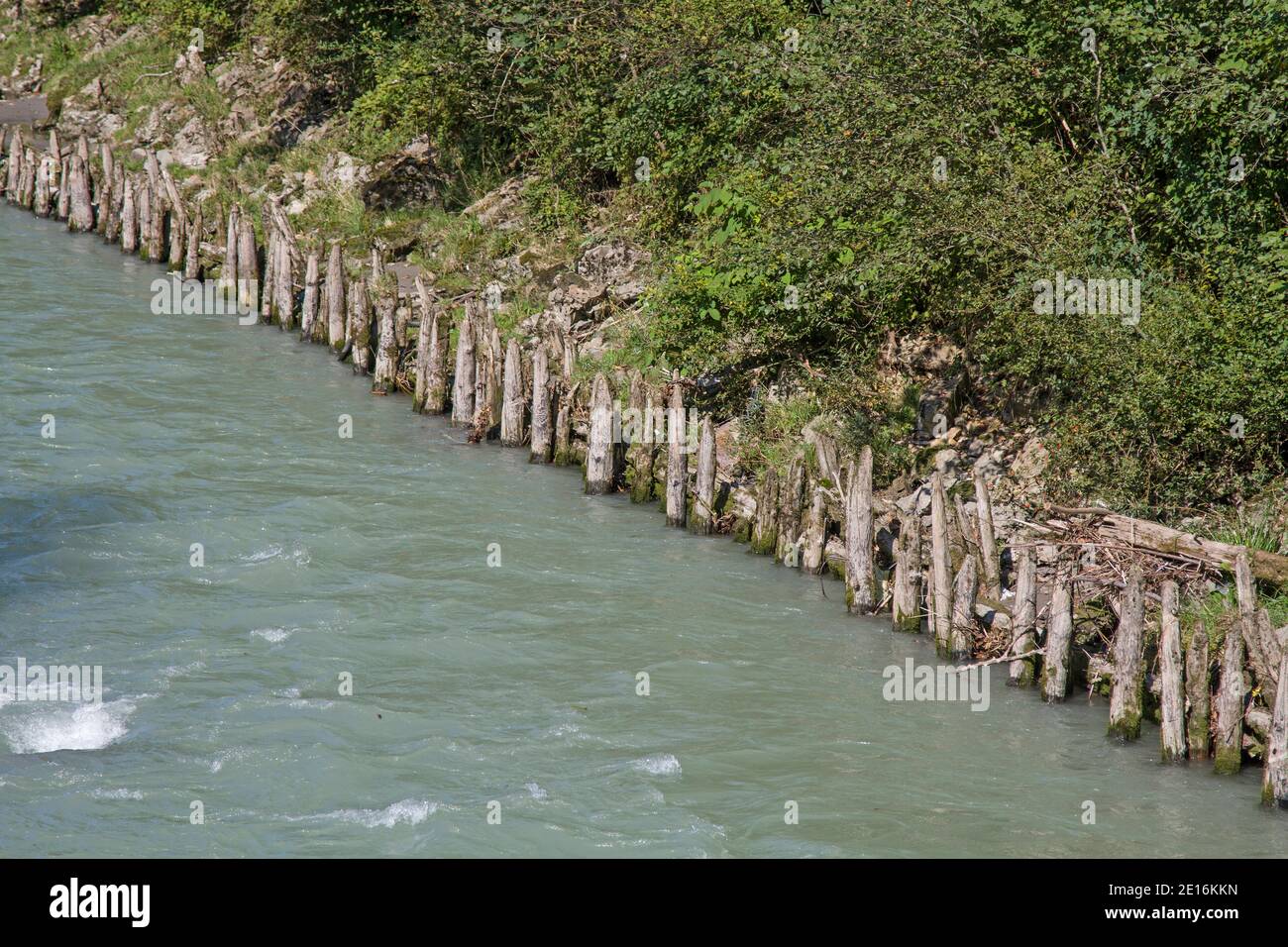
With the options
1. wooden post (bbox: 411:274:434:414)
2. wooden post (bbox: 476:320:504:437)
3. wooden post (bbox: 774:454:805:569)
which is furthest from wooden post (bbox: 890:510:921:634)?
wooden post (bbox: 411:274:434:414)

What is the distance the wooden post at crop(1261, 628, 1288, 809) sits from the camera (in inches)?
430

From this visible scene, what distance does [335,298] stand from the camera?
23.5 m

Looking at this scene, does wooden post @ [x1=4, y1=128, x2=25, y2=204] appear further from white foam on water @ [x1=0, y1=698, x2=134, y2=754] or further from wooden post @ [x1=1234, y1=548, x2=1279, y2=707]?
wooden post @ [x1=1234, y1=548, x2=1279, y2=707]

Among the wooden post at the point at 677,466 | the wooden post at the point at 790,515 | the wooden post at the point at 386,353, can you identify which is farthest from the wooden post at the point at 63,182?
the wooden post at the point at 790,515

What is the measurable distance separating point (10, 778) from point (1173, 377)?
1141 cm

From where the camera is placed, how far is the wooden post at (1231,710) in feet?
37.7

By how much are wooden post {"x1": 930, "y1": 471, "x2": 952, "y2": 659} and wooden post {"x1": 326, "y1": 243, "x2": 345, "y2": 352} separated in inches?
504

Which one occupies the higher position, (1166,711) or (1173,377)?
(1173,377)

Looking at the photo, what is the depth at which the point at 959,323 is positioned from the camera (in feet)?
60.0

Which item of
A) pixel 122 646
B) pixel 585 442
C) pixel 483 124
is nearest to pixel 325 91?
pixel 483 124

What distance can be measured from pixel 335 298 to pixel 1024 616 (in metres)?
14.1

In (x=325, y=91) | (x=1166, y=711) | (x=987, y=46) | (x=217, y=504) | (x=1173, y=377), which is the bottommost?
(x=1166, y=711)
